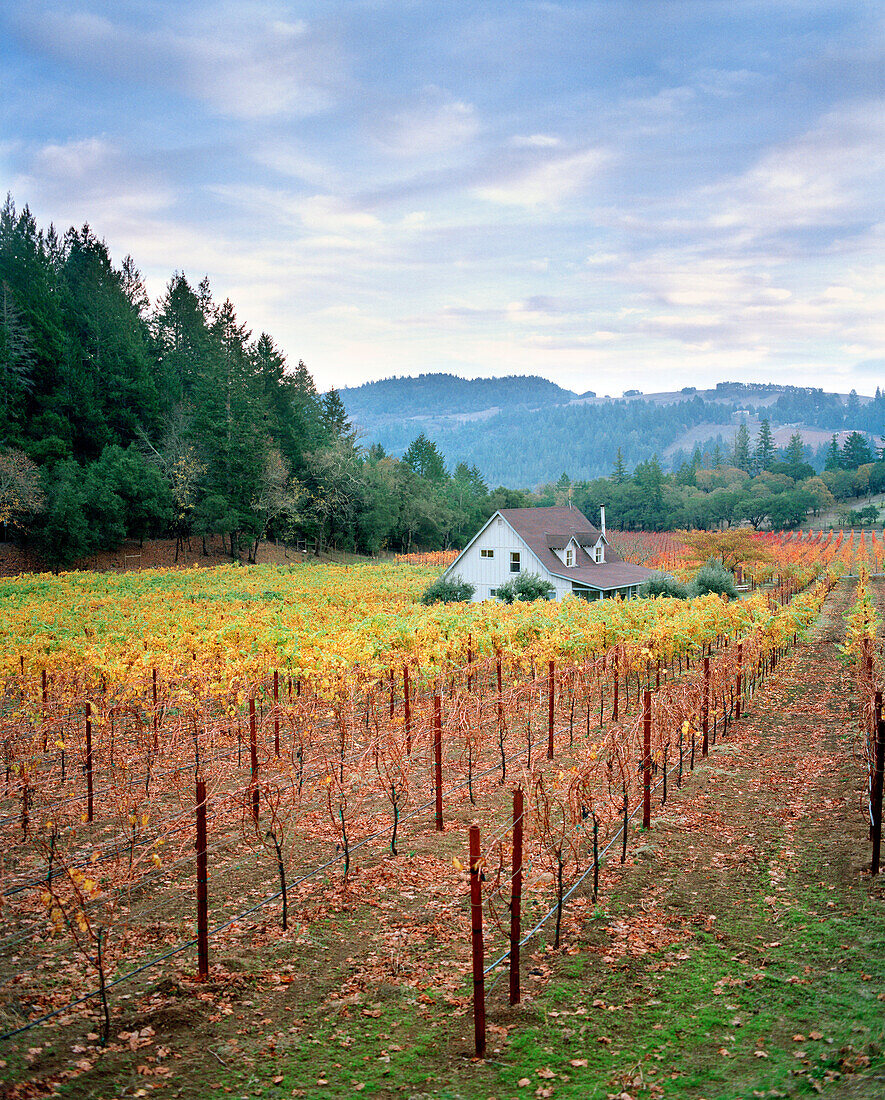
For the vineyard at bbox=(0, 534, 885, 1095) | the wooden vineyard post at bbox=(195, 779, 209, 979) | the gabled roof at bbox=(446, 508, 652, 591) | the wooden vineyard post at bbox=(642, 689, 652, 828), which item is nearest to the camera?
the wooden vineyard post at bbox=(195, 779, 209, 979)

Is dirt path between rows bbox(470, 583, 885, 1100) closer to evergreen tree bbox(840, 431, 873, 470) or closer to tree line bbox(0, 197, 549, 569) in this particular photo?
tree line bbox(0, 197, 549, 569)

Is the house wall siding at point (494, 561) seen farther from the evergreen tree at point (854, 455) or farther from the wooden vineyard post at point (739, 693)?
the evergreen tree at point (854, 455)

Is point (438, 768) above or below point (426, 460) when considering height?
below

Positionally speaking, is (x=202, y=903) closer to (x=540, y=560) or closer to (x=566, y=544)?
(x=540, y=560)

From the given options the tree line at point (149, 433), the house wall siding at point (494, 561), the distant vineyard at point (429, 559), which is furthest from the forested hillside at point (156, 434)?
the house wall siding at point (494, 561)

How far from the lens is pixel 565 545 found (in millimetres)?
37469

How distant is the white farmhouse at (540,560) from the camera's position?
35531 mm

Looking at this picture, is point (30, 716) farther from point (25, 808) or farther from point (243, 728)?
point (25, 808)

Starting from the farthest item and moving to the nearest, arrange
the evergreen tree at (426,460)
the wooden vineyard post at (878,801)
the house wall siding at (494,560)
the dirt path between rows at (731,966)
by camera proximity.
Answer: the evergreen tree at (426,460) < the house wall siding at (494,560) < the wooden vineyard post at (878,801) < the dirt path between rows at (731,966)

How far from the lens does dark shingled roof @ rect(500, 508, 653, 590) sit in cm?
3588

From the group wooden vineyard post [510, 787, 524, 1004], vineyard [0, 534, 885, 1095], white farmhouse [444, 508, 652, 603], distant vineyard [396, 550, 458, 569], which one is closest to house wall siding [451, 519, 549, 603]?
white farmhouse [444, 508, 652, 603]

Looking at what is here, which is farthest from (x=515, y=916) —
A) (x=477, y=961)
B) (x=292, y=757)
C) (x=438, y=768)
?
(x=292, y=757)

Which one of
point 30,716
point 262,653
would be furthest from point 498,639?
point 30,716

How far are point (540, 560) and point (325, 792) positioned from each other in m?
26.4
